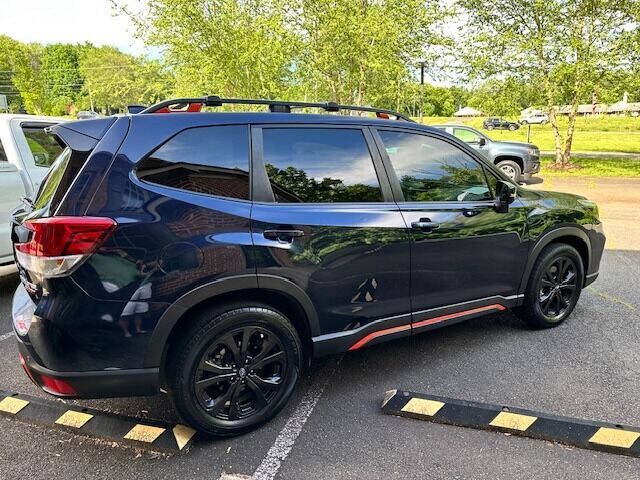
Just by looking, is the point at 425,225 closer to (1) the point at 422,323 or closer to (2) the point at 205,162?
(1) the point at 422,323

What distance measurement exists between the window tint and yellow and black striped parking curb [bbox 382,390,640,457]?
4256 millimetres

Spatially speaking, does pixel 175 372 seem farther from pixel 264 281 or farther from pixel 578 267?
pixel 578 267

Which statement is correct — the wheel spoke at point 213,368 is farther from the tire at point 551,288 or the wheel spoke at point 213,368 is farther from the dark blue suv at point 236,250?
the tire at point 551,288

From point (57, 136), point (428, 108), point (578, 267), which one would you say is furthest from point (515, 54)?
point (428, 108)

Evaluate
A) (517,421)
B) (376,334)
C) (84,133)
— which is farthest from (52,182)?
(517,421)

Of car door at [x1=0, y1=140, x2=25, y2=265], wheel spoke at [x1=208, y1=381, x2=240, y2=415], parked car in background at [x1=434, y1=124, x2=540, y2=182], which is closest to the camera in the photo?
wheel spoke at [x1=208, y1=381, x2=240, y2=415]

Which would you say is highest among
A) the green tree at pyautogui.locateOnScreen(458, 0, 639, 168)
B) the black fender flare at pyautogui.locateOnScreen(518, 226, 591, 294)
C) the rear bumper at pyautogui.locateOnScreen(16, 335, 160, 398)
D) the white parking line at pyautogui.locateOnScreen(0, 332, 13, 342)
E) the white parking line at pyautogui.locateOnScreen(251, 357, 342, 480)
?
the green tree at pyautogui.locateOnScreen(458, 0, 639, 168)

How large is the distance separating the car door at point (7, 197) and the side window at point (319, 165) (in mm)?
3321

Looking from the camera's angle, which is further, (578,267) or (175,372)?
(578,267)

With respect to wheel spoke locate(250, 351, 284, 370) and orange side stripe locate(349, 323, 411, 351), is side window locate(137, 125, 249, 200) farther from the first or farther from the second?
orange side stripe locate(349, 323, 411, 351)

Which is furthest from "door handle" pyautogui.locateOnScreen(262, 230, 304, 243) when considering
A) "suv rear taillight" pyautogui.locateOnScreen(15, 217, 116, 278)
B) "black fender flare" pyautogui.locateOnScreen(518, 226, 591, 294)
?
"black fender flare" pyautogui.locateOnScreen(518, 226, 591, 294)

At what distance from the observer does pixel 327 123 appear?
2947 mm

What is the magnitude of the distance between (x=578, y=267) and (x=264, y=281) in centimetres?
293

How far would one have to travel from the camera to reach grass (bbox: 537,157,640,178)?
1530 cm
